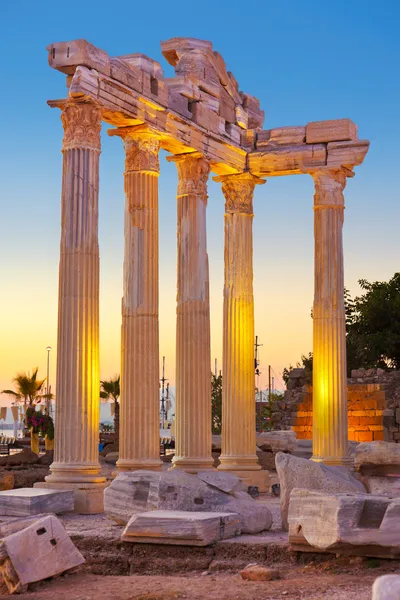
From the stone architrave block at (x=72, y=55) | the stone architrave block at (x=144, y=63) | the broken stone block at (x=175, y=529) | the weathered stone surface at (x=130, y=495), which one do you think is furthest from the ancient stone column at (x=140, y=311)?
the broken stone block at (x=175, y=529)

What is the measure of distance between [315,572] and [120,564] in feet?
11.7

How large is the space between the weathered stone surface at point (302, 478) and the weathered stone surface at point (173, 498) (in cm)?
48

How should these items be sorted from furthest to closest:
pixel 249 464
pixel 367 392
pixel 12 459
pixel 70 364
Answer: pixel 367 392
pixel 12 459
pixel 249 464
pixel 70 364

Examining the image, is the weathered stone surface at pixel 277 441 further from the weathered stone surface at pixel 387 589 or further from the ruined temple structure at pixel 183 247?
the weathered stone surface at pixel 387 589

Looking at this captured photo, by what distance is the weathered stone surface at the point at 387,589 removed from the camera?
10.3 meters

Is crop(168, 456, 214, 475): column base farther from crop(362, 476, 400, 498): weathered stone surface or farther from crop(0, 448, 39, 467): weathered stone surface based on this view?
crop(0, 448, 39, 467): weathered stone surface

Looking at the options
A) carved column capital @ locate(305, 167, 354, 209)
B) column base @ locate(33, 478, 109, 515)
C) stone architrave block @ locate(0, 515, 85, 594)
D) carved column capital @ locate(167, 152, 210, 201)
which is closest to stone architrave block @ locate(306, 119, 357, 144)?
carved column capital @ locate(305, 167, 354, 209)

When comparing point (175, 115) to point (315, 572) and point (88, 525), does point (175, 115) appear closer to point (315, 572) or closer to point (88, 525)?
point (88, 525)

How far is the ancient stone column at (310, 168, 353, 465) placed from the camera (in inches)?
1206

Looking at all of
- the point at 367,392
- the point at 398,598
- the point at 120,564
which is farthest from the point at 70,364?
the point at 367,392

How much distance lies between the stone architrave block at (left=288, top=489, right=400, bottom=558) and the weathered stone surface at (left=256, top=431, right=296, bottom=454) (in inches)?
784

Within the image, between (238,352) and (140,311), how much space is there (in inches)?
208

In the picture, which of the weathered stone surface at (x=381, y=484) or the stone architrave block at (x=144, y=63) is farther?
the stone architrave block at (x=144, y=63)

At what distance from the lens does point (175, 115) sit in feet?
90.5
